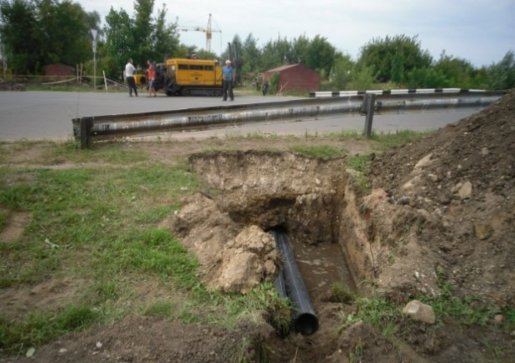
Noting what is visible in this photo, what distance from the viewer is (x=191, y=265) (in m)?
3.36

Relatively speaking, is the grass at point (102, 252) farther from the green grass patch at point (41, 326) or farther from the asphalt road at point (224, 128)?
the asphalt road at point (224, 128)

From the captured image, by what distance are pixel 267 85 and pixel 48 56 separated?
70.9 feet

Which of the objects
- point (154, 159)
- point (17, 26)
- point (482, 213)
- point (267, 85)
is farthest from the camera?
point (17, 26)

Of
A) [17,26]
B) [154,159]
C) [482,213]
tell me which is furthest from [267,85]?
[482,213]

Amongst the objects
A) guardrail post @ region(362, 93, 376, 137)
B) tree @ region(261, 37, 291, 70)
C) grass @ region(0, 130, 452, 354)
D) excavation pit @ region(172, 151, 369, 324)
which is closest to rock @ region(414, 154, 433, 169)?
excavation pit @ region(172, 151, 369, 324)

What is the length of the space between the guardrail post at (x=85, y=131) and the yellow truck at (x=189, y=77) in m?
15.1

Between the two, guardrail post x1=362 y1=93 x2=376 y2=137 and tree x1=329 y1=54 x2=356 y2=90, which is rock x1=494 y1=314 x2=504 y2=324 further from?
tree x1=329 y1=54 x2=356 y2=90

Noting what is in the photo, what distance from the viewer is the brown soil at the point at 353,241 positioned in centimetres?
257

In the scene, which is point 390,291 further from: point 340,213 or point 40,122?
point 40,122

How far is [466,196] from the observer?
398 cm

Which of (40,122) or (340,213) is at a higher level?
(40,122)

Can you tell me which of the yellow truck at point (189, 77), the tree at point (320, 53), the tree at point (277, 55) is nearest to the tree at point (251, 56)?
the tree at point (277, 55)

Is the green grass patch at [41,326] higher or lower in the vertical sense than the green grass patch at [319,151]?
lower

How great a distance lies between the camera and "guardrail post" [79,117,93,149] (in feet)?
19.7
